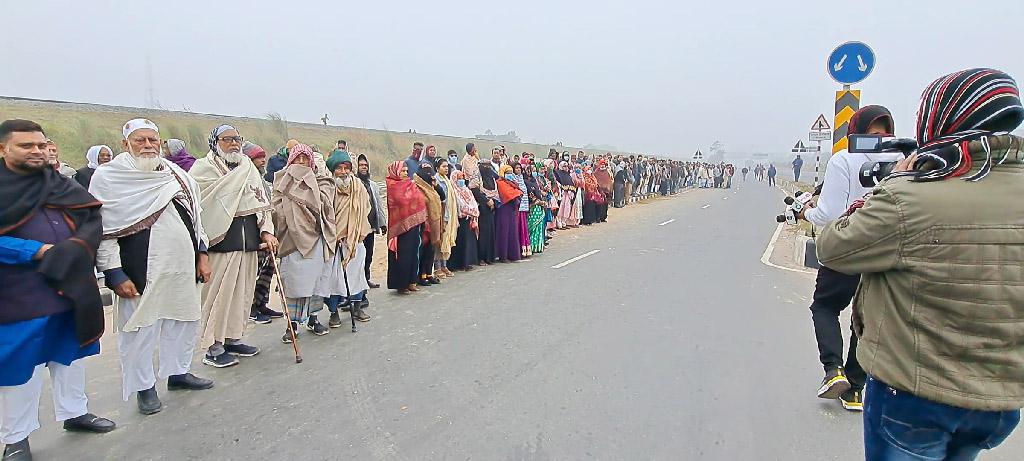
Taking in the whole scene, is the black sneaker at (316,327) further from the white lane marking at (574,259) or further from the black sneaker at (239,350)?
the white lane marking at (574,259)

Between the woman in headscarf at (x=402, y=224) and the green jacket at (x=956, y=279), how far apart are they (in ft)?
19.6

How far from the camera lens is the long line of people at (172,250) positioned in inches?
130

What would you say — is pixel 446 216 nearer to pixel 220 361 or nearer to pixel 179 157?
pixel 179 157

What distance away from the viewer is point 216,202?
15.5 ft

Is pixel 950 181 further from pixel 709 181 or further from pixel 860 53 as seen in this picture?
pixel 709 181

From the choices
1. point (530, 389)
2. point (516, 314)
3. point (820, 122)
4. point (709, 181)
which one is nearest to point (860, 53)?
point (516, 314)

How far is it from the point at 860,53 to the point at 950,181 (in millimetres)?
7492

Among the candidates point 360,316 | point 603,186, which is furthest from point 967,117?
point 603,186

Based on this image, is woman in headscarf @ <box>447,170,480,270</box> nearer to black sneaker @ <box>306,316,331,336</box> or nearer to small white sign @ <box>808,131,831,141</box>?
black sneaker @ <box>306,316,331,336</box>

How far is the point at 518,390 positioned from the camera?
420 centimetres

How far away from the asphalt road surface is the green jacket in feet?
5.57

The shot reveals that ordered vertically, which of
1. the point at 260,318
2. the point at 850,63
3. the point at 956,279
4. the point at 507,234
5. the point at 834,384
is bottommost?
the point at 260,318

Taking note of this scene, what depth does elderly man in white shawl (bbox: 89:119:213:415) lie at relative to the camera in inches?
151

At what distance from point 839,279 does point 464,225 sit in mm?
6101
